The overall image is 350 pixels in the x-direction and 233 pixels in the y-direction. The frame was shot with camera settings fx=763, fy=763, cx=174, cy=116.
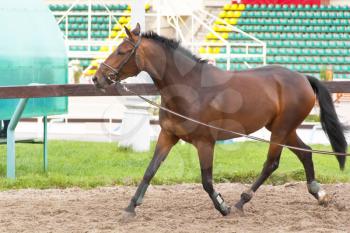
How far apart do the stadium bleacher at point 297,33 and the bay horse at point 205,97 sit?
1947cm

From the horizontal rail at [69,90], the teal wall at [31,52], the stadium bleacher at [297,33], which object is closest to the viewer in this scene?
the horizontal rail at [69,90]

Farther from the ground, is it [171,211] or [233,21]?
[171,211]

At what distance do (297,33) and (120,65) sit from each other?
23.5m

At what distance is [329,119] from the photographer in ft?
27.3

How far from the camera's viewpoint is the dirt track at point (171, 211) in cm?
680

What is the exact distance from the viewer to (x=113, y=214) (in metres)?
7.46

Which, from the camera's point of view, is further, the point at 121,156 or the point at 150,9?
the point at 150,9

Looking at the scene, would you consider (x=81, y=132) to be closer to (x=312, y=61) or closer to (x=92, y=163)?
(x=92, y=163)

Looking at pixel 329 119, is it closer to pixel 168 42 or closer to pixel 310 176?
pixel 310 176

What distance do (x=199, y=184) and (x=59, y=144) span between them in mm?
5027

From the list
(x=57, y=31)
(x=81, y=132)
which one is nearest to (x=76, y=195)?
(x=57, y=31)

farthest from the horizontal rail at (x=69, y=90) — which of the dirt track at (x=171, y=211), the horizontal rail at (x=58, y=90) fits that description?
the dirt track at (x=171, y=211)

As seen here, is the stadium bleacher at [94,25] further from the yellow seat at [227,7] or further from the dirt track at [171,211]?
the dirt track at [171,211]

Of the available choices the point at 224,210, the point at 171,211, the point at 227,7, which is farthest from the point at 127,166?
the point at 227,7
